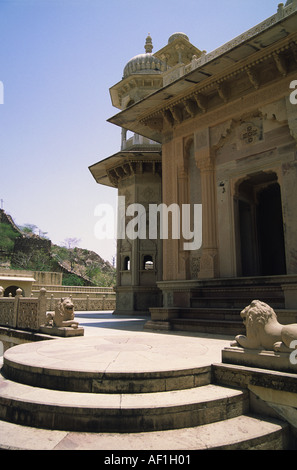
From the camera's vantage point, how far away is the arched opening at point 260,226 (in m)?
10.4

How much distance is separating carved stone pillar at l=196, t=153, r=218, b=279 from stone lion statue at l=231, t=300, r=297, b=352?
5.26 metres

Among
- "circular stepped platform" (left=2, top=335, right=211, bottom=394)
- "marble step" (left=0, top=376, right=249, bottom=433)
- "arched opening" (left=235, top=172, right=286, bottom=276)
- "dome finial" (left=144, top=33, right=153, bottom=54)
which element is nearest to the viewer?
"marble step" (left=0, top=376, right=249, bottom=433)

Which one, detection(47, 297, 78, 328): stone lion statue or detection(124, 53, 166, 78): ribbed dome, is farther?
detection(124, 53, 166, 78): ribbed dome

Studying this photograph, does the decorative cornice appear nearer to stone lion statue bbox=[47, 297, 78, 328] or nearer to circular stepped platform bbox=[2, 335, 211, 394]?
stone lion statue bbox=[47, 297, 78, 328]

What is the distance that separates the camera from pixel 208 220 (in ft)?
31.5

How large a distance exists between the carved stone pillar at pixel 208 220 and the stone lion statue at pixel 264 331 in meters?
5.26

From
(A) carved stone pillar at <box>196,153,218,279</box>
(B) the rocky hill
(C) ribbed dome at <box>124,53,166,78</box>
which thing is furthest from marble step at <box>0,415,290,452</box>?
(B) the rocky hill

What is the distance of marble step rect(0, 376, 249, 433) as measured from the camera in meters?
2.93

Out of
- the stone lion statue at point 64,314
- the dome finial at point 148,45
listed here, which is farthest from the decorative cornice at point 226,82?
the dome finial at point 148,45

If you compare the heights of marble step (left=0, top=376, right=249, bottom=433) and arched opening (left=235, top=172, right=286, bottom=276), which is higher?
arched opening (left=235, top=172, right=286, bottom=276)

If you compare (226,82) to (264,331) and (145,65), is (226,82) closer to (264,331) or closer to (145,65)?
(264,331)

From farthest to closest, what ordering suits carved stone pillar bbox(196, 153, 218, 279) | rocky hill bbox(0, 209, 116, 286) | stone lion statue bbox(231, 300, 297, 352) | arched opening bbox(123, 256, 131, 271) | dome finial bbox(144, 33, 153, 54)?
1. rocky hill bbox(0, 209, 116, 286)
2. dome finial bbox(144, 33, 153, 54)
3. arched opening bbox(123, 256, 131, 271)
4. carved stone pillar bbox(196, 153, 218, 279)
5. stone lion statue bbox(231, 300, 297, 352)

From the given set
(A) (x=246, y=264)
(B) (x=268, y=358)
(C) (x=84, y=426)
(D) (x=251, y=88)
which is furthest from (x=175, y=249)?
(C) (x=84, y=426)
